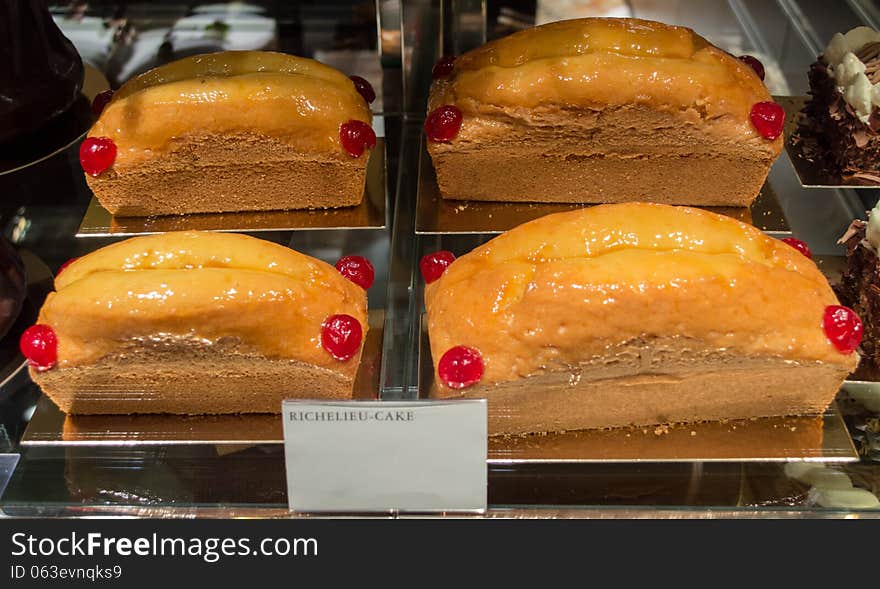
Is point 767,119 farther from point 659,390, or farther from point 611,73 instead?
point 659,390

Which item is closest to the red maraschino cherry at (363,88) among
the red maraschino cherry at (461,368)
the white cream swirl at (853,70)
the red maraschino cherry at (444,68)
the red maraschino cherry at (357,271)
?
the red maraschino cherry at (444,68)

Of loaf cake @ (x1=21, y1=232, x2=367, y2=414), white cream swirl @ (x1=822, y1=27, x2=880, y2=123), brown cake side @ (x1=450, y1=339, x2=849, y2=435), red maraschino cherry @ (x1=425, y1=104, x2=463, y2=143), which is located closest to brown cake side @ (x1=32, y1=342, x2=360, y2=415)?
loaf cake @ (x1=21, y1=232, x2=367, y2=414)

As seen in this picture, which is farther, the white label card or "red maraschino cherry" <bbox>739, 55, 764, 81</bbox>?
"red maraschino cherry" <bbox>739, 55, 764, 81</bbox>

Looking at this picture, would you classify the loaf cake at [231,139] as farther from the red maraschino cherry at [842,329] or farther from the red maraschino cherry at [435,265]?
the red maraschino cherry at [842,329]

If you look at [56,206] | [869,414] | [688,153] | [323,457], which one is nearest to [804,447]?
[869,414]

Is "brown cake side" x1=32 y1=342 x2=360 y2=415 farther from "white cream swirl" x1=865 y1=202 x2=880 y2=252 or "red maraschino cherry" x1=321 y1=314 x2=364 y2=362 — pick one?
"white cream swirl" x1=865 y1=202 x2=880 y2=252

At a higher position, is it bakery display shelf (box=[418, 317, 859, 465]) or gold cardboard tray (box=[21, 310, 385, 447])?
bakery display shelf (box=[418, 317, 859, 465])
